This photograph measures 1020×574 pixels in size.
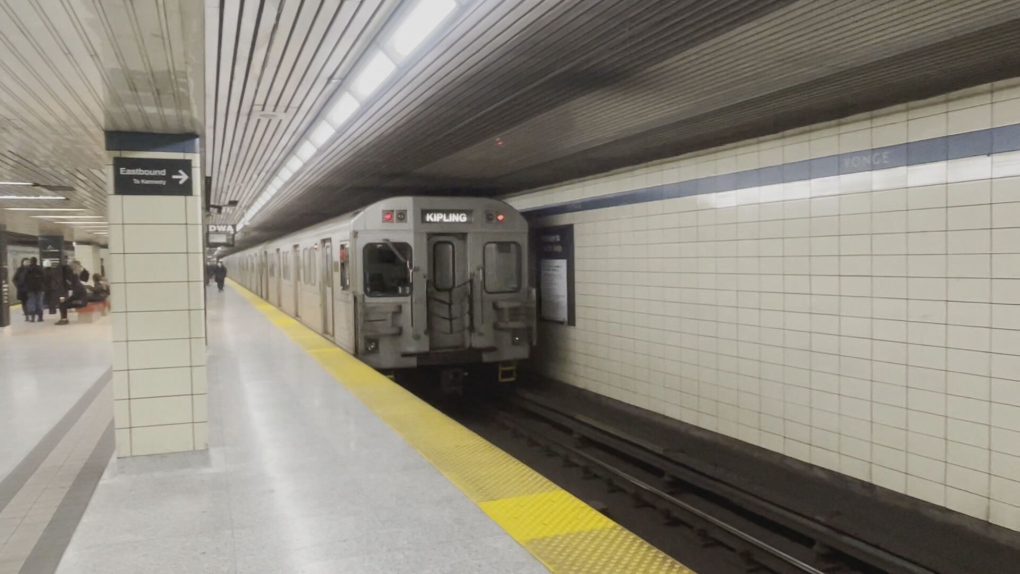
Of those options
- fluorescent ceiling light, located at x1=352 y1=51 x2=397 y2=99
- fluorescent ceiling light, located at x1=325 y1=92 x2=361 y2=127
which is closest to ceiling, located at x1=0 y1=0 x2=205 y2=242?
fluorescent ceiling light, located at x1=352 y1=51 x2=397 y2=99

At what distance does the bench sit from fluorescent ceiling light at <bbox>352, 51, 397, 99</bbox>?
1509cm

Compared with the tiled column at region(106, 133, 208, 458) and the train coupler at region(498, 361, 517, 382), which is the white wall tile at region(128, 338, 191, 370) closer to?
the tiled column at region(106, 133, 208, 458)

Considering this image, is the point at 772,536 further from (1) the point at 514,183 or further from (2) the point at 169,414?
(1) the point at 514,183

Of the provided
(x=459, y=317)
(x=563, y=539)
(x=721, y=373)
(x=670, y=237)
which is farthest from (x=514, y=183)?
(x=563, y=539)

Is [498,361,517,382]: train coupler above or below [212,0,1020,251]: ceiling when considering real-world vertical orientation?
below

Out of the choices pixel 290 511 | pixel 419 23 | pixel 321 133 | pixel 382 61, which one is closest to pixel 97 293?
pixel 321 133

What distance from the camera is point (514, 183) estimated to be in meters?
10.6

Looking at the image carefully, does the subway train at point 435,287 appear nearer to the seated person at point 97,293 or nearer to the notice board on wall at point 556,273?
the notice board on wall at point 556,273

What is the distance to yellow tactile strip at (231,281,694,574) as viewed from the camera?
3123 mm

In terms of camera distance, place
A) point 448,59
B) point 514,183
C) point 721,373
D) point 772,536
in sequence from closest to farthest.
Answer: point 448,59, point 772,536, point 721,373, point 514,183

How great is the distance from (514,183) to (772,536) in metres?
6.67

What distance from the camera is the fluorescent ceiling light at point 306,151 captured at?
8320mm

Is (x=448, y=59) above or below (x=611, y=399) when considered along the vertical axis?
above

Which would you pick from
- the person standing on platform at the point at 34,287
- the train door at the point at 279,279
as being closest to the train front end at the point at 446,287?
the train door at the point at 279,279
